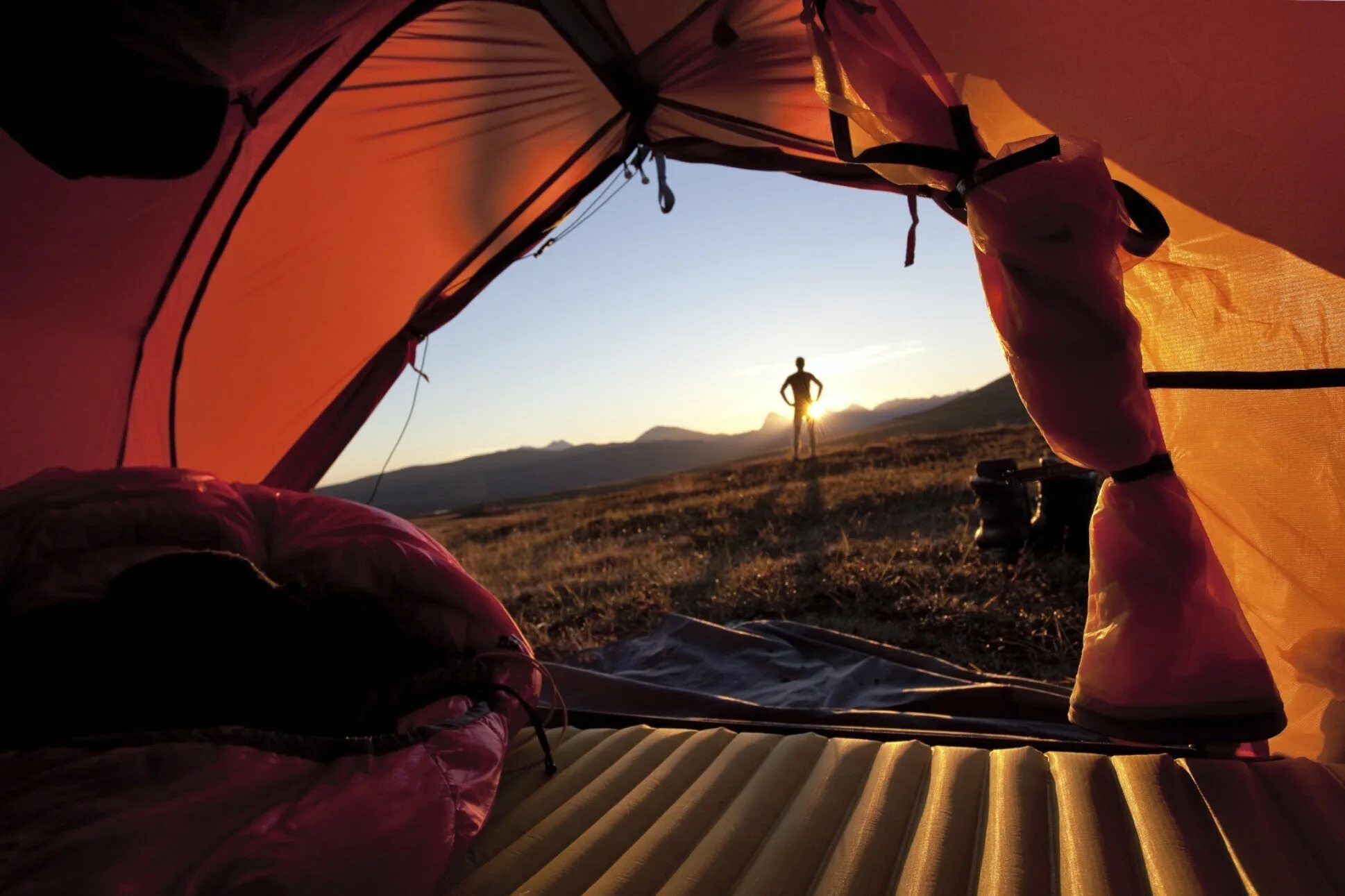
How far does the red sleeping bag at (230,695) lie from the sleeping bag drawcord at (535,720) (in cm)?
1

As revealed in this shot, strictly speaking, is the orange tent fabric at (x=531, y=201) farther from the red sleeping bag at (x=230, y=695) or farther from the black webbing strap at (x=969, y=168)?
the red sleeping bag at (x=230, y=695)

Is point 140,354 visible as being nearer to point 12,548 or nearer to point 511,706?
point 12,548

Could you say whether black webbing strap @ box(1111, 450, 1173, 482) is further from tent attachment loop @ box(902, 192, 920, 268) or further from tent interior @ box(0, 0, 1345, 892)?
tent attachment loop @ box(902, 192, 920, 268)

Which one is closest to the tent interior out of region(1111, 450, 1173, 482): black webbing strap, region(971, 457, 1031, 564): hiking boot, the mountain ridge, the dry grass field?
region(1111, 450, 1173, 482): black webbing strap

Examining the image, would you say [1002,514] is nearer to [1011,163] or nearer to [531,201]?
[1011,163]

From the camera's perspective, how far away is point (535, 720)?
68.1 inches

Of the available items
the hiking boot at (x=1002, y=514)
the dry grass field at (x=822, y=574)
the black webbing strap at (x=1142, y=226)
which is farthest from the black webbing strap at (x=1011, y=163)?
A: the hiking boot at (x=1002, y=514)

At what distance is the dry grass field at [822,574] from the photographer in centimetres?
306

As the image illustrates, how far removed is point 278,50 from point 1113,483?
6.22 feet

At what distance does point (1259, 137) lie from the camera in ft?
5.28

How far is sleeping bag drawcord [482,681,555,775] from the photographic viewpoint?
1698 mm

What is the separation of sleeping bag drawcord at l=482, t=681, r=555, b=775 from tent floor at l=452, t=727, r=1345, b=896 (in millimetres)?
45

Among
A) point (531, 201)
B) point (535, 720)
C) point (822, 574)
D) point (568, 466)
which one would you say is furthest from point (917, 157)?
point (568, 466)

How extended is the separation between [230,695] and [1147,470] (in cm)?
180
